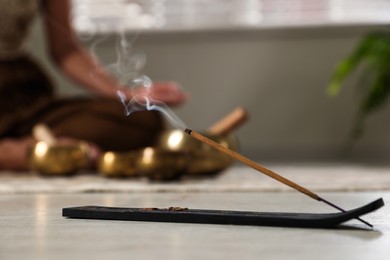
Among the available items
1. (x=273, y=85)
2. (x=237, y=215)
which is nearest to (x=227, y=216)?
(x=237, y=215)

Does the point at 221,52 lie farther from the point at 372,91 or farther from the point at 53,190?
the point at 53,190

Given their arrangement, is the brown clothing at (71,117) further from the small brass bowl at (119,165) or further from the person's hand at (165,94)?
the small brass bowl at (119,165)

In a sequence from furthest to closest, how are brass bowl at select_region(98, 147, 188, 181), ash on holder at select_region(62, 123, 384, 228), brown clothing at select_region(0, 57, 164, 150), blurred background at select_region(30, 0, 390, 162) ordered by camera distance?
1. blurred background at select_region(30, 0, 390, 162)
2. brown clothing at select_region(0, 57, 164, 150)
3. brass bowl at select_region(98, 147, 188, 181)
4. ash on holder at select_region(62, 123, 384, 228)

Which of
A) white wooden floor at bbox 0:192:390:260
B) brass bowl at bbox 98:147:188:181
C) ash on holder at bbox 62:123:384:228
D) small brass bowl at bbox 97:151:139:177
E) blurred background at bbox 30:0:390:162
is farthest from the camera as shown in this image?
blurred background at bbox 30:0:390:162

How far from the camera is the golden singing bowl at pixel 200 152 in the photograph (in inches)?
62.9

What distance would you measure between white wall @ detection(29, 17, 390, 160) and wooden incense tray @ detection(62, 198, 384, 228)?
1716 millimetres

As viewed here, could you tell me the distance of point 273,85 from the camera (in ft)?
8.69

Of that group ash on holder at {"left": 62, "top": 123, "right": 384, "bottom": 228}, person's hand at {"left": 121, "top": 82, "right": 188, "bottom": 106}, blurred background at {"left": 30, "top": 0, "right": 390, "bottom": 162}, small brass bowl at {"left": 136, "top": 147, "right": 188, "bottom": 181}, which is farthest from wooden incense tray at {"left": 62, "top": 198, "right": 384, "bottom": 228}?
blurred background at {"left": 30, "top": 0, "right": 390, "bottom": 162}

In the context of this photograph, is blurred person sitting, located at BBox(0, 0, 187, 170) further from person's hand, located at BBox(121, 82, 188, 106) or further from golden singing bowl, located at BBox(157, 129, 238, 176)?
golden singing bowl, located at BBox(157, 129, 238, 176)

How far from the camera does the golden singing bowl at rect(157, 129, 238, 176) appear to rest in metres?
1.60

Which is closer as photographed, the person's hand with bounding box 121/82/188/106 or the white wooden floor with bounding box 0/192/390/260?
the white wooden floor with bounding box 0/192/390/260

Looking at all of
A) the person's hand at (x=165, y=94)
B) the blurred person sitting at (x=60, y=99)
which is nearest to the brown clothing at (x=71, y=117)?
the blurred person sitting at (x=60, y=99)

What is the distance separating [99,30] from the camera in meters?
2.74

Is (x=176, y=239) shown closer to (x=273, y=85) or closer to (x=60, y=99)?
(x=60, y=99)
